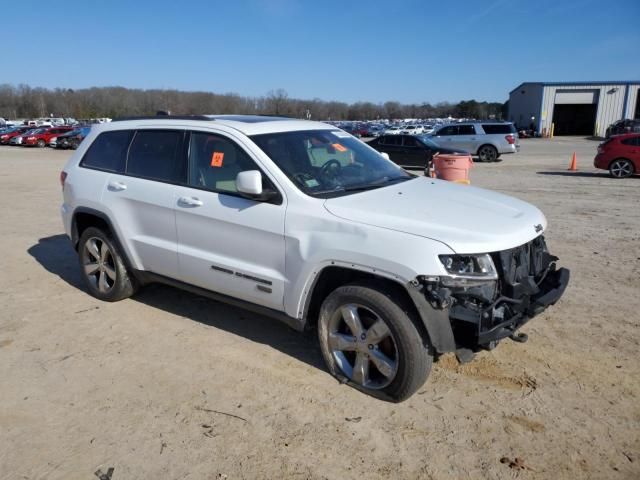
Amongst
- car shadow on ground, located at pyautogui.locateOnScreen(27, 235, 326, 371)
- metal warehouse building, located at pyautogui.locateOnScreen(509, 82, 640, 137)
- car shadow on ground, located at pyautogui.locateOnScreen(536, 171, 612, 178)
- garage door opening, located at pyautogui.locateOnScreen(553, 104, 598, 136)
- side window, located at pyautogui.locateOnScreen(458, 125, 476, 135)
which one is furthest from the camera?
garage door opening, located at pyautogui.locateOnScreen(553, 104, 598, 136)

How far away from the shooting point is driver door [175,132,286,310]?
3.70m

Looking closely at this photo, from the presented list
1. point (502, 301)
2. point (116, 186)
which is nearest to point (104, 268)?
point (116, 186)

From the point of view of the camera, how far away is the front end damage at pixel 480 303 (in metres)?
3.03

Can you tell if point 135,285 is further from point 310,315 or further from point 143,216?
point 310,315

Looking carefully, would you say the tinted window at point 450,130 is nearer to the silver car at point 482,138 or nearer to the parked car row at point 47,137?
the silver car at point 482,138

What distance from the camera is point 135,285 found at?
5.09 meters

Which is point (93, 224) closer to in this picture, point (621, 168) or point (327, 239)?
point (327, 239)

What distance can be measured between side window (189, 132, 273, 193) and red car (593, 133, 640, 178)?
15205 millimetres

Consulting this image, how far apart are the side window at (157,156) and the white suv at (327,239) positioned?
0.01 meters

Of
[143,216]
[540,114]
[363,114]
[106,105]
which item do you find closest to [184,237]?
[143,216]

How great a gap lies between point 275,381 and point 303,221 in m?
1.20

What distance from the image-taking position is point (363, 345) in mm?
3404

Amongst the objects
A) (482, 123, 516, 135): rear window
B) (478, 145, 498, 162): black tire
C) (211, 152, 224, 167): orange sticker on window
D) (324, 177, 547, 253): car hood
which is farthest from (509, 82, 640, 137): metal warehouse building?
(211, 152, 224, 167): orange sticker on window

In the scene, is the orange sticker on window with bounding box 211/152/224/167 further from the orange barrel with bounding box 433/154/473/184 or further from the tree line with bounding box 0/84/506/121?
the tree line with bounding box 0/84/506/121
